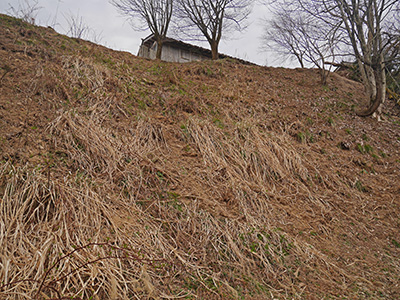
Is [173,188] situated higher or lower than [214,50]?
lower

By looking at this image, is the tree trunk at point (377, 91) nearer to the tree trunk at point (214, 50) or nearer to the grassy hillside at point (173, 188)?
the grassy hillside at point (173, 188)

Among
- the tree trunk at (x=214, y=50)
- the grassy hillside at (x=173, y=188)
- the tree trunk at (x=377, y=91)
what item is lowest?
the grassy hillside at (x=173, y=188)

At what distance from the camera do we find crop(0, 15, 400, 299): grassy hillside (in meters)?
2.74

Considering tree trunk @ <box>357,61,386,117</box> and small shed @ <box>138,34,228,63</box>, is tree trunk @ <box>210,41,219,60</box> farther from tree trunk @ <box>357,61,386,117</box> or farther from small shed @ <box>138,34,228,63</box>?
tree trunk @ <box>357,61,386,117</box>

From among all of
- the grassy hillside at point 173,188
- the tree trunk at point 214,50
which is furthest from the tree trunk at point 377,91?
the tree trunk at point 214,50

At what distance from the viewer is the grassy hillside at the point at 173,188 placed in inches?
108

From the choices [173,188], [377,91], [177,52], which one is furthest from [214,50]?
[173,188]

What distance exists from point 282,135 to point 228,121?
4.23 feet

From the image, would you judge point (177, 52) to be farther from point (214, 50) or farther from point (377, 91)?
point (377, 91)

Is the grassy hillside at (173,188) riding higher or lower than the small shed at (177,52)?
lower

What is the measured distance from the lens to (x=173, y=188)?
4230 millimetres

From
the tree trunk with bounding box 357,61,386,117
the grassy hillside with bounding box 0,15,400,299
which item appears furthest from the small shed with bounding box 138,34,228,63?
the tree trunk with bounding box 357,61,386,117

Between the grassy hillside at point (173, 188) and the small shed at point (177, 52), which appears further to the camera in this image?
the small shed at point (177, 52)

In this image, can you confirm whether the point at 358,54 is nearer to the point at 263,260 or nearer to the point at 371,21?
the point at 371,21
